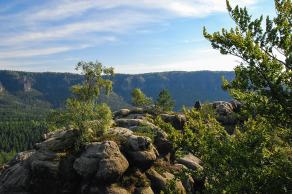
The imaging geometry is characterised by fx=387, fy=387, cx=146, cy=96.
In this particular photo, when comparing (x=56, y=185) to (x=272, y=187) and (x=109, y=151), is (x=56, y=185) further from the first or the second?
(x=272, y=187)

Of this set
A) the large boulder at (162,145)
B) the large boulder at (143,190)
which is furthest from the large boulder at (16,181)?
the large boulder at (162,145)

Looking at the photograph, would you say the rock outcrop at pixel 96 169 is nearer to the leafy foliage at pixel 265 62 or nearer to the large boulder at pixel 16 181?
the large boulder at pixel 16 181

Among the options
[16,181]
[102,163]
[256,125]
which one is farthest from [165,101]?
[256,125]

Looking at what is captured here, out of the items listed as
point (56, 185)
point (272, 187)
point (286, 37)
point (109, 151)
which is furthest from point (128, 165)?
point (286, 37)

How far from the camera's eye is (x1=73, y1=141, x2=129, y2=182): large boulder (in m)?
49.7

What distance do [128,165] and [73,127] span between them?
11.6 m

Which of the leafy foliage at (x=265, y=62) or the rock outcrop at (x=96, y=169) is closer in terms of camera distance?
the leafy foliage at (x=265, y=62)

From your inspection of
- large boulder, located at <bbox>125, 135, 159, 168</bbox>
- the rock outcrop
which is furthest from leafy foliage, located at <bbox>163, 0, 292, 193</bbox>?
large boulder, located at <bbox>125, 135, 159, 168</bbox>

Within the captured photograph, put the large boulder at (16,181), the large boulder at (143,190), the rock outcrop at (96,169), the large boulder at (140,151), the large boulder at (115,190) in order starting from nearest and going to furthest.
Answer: the large boulder at (115,190), the rock outcrop at (96,169), the large boulder at (143,190), the large boulder at (16,181), the large boulder at (140,151)

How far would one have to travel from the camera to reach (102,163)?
50219mm

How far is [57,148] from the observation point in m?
55.9

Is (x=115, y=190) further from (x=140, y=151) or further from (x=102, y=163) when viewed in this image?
(x=140, y=151)

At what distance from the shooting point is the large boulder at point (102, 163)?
49656 millimetres

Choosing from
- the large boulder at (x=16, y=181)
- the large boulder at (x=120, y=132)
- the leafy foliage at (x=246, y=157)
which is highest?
the leafy foliage at (x=246, y=157)
